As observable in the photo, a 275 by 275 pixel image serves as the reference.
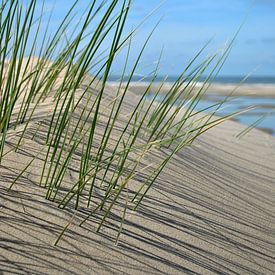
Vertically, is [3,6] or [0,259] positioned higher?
[3,6]

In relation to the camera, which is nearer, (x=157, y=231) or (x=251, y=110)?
(x=157, y=231)

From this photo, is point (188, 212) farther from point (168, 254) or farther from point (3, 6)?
point (3, 6)

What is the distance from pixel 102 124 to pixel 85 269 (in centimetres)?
108

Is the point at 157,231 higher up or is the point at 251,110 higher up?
→ the point at 157,231

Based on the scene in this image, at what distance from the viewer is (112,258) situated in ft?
4.35

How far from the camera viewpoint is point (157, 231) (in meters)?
1.50

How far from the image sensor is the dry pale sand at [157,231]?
4.23 ft

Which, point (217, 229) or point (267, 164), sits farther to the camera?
→ point (267, 164)

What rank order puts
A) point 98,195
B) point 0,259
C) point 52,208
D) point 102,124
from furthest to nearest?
point 102,124, point 98,195, point 52,208, point 0,259

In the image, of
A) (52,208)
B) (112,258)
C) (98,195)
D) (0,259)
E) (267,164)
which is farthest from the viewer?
(267,164)

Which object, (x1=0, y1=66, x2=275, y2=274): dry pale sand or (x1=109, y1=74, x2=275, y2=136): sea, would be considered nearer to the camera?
(x1=0, y1=66, x2=275, y2=274): dry pale sand

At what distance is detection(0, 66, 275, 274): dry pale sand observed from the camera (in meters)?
1.29

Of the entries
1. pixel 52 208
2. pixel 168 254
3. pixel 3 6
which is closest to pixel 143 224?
pixel 168 254

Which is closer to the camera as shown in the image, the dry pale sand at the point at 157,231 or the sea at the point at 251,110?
the dry pale sand at the point at 157,231
